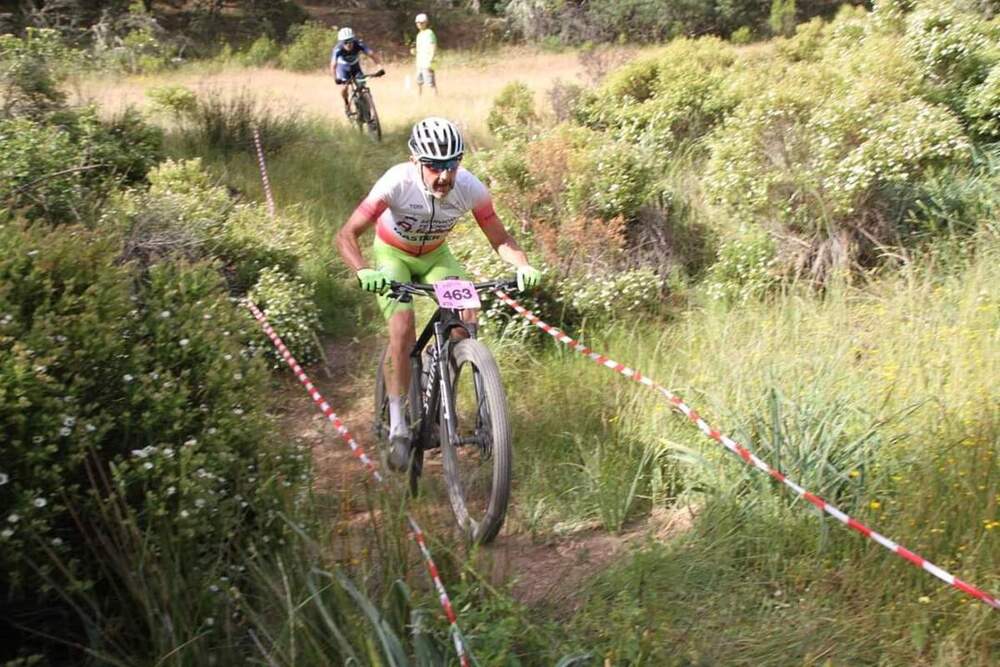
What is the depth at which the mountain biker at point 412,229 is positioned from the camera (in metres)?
4.47

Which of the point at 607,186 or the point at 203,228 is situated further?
the point at 607,186

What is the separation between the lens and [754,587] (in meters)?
3.62

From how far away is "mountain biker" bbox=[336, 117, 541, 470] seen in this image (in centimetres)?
447

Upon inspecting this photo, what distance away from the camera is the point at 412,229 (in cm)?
493

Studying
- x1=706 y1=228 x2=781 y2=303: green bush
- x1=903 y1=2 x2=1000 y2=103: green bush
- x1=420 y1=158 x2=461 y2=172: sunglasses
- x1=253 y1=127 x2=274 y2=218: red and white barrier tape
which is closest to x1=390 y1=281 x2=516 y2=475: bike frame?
x1=420 y1=158 x2=461 y2=172: sunglasses

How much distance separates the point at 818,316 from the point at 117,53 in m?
20.1

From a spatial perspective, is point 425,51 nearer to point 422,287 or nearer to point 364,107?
point 364,107

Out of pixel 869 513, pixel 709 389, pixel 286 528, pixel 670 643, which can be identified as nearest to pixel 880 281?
pixel 709 389

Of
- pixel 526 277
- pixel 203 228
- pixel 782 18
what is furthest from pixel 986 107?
pixel 782 18

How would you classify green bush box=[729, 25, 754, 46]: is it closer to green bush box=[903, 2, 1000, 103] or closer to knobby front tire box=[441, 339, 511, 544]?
green bush box=[903, 2, 1000, 103]

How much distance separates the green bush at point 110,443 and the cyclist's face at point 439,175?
1.40 meters

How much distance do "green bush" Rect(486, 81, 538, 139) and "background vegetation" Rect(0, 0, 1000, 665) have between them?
103 centimetres

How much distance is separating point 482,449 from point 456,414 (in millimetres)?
259

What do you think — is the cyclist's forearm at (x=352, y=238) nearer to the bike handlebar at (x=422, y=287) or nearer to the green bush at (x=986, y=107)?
the bike handlebar at (x=422, y=287)
